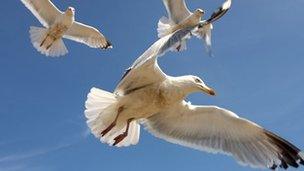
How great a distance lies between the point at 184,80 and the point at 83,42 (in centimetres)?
697

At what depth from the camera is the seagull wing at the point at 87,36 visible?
13.1 metres

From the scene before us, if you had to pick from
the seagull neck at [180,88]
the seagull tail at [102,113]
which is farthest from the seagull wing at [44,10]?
the seagull neck at [180,88]

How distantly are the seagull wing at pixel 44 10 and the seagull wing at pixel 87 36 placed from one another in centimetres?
53

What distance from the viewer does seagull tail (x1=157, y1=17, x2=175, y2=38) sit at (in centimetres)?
1172

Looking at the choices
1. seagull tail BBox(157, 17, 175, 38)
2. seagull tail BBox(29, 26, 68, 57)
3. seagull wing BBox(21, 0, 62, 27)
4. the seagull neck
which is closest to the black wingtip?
the seagull neck

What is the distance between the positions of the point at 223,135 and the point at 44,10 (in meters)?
6.99

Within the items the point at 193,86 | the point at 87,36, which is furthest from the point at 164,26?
the point at 193,86

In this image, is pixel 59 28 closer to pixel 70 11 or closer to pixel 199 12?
pixel 70 11

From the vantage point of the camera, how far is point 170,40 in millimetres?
5141

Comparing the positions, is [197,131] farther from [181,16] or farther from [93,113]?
[181,16]

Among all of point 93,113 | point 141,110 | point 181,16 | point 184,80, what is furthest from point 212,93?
point 181,16

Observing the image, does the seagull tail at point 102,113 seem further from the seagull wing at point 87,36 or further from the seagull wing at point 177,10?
the seagull wing at point 87,36

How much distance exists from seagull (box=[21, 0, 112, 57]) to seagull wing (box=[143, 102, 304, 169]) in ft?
18.1

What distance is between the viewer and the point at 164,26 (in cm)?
1205
